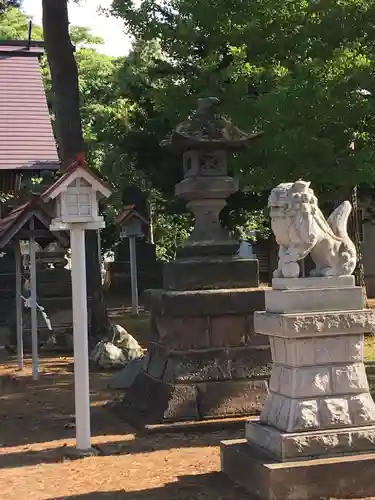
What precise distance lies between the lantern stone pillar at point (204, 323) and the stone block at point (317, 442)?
2607mm

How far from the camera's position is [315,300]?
18.9ft

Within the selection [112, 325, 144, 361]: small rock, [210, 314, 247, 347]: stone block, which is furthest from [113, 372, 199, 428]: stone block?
[112, 325, 144, 361]: small rock

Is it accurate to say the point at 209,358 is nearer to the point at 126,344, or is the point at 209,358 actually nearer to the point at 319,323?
the point at 319,323

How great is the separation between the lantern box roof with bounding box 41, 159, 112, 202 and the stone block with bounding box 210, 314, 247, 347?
2237 millimetres

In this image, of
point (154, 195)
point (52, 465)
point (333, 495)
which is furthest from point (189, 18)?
point (154, 195)

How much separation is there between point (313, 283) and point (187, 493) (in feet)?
6.29

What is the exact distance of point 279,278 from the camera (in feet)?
19.2

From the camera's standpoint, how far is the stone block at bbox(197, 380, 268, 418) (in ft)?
27.4

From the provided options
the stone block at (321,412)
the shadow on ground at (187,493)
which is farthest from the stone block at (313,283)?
the shadow on ground at (187,493)

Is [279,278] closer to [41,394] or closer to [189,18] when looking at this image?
[41,394]

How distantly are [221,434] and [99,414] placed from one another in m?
1.88

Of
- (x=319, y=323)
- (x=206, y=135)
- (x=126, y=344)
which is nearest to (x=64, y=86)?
(x=126, y=344)

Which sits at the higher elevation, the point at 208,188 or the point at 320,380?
the point at 208,188

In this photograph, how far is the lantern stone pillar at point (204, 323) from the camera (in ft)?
27.6
